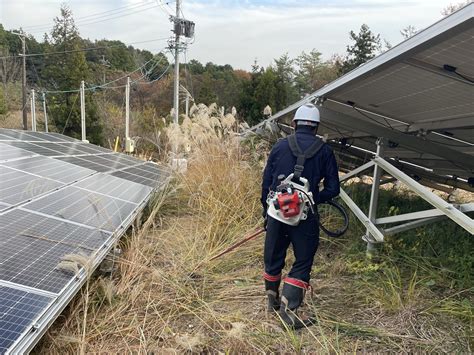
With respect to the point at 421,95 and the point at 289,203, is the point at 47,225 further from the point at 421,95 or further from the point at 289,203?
the point at 421,95

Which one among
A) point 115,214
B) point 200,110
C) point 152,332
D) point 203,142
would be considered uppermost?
point 200,110

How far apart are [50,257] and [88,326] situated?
0.67 meters

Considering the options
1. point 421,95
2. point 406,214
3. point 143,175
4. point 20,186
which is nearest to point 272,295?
point 406,214

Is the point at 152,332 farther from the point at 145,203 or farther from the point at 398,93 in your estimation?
the point at 398,93

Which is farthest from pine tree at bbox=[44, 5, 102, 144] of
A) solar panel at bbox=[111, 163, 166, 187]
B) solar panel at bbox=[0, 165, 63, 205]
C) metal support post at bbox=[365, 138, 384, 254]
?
metal support post at bbox=[365, 138, 384, 254]

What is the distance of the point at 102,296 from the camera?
367cm

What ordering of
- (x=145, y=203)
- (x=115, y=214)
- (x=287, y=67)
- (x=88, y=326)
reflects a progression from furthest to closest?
(x=287, y=67), (x=145, y=203), (x=115, y=214), (x=88, y=326)

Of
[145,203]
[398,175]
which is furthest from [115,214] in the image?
[398,175]

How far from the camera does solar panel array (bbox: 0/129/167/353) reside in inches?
103

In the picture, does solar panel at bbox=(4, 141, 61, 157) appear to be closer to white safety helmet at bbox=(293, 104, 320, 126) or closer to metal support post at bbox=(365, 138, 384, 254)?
white safety helmet at bbox=(293, 104, 320, 126)

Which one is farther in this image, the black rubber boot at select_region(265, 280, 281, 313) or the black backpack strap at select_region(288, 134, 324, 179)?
the black rubber boot at select_region(265, 280, 281, 313)

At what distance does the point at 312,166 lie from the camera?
3.48m

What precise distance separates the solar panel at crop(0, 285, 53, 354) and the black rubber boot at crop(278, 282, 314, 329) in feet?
6.11

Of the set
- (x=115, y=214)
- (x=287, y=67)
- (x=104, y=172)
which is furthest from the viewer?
(x=287, y=67)
